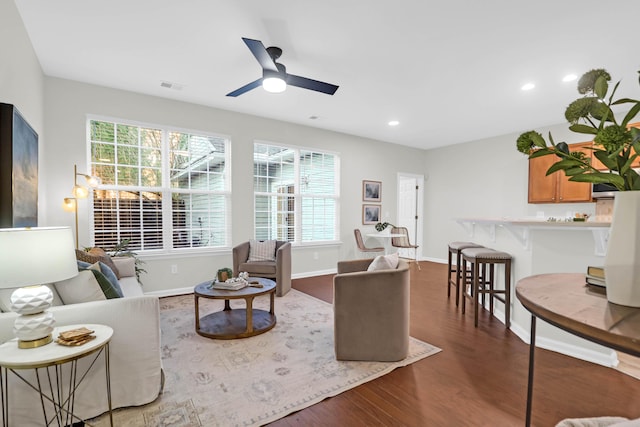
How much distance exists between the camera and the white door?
787 cm

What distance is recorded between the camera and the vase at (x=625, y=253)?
2.88 ft

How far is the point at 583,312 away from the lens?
2.80 feet

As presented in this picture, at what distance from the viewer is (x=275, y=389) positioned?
7.12ft

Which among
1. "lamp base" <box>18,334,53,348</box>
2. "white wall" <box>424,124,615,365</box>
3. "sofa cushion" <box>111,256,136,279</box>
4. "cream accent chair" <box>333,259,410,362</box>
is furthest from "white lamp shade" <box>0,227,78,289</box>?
"white wall" <box>424,124,615,365</box>

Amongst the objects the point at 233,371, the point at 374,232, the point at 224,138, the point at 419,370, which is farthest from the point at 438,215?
the point at 233,371

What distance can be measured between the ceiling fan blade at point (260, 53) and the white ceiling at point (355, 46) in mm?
291

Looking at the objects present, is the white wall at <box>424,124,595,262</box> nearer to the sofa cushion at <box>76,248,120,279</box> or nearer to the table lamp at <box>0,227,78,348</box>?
the sofa cushion at <box>76,248,120,279</box>

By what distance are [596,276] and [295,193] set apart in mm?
4948

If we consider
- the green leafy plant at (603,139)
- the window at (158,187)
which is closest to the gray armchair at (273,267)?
the window at (158,187)

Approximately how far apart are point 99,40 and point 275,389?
345 cm

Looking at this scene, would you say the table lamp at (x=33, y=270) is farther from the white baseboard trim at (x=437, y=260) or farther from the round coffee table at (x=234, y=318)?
the white baseboard trim at (x=437, y=260)

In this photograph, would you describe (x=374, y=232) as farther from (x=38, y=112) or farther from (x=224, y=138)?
(x=38, y=112)

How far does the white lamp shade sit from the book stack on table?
7.32ft

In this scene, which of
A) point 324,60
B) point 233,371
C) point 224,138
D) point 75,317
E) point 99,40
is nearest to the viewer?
point 75,317
